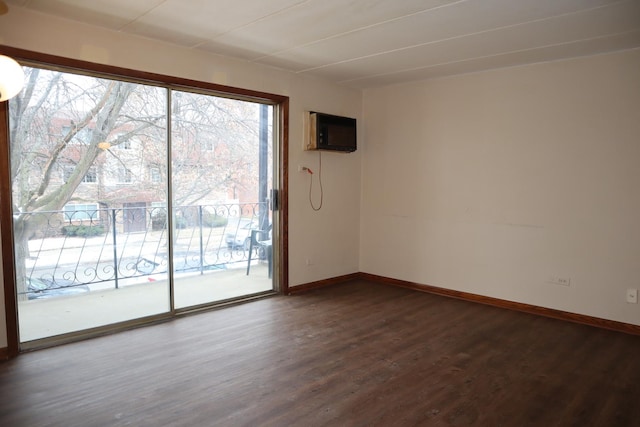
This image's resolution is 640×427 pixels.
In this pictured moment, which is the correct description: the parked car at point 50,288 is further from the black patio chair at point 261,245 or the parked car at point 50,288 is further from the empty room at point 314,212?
the black patio chair at point 261,245

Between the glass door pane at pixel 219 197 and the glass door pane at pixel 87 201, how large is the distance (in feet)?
0.61

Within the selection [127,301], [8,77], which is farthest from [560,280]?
[8,77]

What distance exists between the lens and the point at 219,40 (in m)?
3.63

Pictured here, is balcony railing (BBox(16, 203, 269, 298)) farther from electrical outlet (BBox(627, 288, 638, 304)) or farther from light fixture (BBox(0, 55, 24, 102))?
electrical outlet (BBox(627, 288, 638, 304))

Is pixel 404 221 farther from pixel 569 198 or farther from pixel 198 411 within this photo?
pixel 198 411

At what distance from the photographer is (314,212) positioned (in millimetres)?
5094

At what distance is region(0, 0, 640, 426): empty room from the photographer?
274cm

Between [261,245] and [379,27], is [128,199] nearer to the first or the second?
[261,245]

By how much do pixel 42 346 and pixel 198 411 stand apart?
1.68 metres

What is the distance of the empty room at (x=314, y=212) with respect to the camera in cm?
274

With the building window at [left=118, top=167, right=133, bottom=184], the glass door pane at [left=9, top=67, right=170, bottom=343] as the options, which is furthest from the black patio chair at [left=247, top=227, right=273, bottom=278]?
the building window at [left=118, top=167, right=133, bottom=184]

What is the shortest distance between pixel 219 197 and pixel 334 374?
2.21m

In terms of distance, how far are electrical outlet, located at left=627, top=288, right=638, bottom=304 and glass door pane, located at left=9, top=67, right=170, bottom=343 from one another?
415cm

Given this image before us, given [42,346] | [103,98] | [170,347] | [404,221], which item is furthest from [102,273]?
[404,221]
